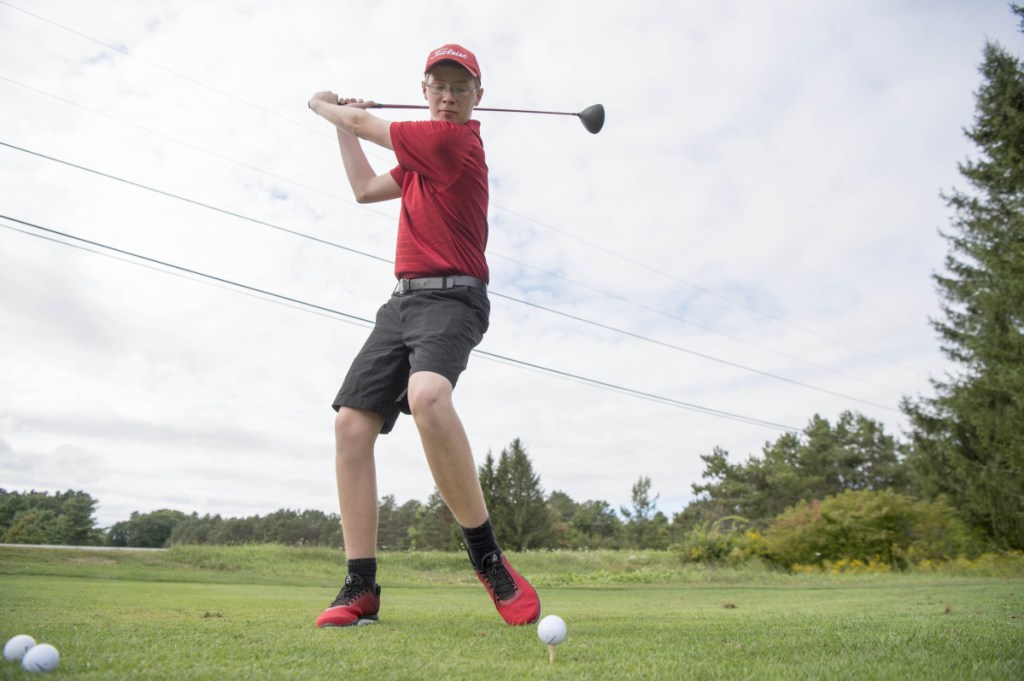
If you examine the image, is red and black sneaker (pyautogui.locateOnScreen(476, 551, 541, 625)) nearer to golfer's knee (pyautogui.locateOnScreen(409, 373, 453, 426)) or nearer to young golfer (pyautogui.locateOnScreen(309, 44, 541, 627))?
young golfer (pyautogui.locateOnScreen(309, 44, 541, 627))

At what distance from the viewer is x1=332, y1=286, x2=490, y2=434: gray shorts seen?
111 inches

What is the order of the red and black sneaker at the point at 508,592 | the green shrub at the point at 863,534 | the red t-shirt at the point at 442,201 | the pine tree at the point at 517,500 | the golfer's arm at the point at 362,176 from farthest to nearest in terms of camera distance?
the pine tree at the point at 517,500 < the green shrub at the point at 863,534 < the golfer's arm at the point at 362,176 < the red t-shirt at the point at 442,201 < the red and black sneaker at the point at 508,592

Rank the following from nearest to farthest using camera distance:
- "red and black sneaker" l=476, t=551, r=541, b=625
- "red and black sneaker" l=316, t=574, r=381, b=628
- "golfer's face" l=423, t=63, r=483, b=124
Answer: "red and black sneaker" l=316, t=574, r=381, b=628 → "red and black sneaker" l=476, t=551, r=541, b=625 → "golfer's face" l=423, t=63, r=483, b=124

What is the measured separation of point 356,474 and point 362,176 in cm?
149

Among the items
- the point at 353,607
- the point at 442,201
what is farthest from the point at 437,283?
the point at 353,607

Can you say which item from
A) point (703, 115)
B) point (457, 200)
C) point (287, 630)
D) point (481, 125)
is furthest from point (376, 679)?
point (703, 115)

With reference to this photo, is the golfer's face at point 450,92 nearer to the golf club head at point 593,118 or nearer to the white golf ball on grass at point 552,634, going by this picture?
the golf club head at point 593,118

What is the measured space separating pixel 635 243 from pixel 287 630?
82.2 feet

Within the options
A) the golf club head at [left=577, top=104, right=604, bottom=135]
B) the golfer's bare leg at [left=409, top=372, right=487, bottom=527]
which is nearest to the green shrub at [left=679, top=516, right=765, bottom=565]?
the golf club head at [left=577, top=104, right=604, bottom=135]

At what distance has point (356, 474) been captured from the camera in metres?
3.04

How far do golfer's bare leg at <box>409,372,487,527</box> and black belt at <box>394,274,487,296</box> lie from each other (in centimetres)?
43

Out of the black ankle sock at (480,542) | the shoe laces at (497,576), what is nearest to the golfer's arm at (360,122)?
the black ankle sock at (480,542)

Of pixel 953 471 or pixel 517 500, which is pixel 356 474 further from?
pixel 517 500

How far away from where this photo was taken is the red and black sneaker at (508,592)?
2.73m
